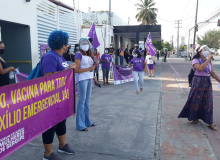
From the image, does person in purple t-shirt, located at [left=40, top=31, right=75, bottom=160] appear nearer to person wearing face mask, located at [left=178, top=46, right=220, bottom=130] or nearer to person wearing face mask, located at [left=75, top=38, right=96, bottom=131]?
person wearing face mask, located at [left=75, top=38, right=96, bottom=131]

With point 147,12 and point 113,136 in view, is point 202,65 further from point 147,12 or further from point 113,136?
point 147,12

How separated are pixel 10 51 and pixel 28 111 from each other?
5253 mm

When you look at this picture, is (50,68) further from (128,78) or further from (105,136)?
(128,78)

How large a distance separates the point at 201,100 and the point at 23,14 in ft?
18.6

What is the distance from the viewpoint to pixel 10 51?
273 inches

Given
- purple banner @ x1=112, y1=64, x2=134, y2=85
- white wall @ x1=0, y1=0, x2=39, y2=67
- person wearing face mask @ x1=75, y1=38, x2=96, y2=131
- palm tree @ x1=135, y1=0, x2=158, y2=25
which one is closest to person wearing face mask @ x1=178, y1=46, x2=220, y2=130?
person wearing face mask @ x1=75, y1=38, x2=96, y2=131

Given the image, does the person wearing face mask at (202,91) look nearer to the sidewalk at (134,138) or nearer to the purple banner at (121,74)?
the sidewalk at (134,138)

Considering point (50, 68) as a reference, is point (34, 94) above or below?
below

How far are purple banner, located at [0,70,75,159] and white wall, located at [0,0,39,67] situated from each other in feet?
12.3

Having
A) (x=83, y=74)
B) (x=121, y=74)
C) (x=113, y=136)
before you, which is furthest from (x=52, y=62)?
(x=121, y=74)

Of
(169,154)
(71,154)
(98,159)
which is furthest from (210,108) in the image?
(71,154)

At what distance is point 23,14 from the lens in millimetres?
6500

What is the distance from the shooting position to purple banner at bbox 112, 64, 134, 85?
32.4 ft

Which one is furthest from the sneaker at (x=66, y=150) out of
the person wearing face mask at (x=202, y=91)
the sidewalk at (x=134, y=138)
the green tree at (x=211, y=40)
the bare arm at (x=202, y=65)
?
the green tree at (x=211, y=40)
